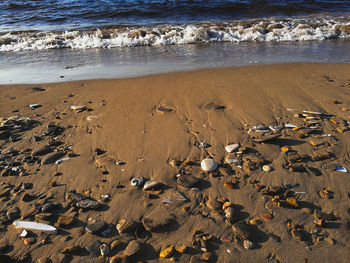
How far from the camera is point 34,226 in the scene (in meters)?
1.95

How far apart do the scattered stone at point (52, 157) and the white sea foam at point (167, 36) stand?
6.10m

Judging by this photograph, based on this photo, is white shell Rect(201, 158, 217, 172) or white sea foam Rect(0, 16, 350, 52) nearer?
white shell Rect(201, 158, 217, 172)

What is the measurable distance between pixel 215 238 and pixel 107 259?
775 millimetres

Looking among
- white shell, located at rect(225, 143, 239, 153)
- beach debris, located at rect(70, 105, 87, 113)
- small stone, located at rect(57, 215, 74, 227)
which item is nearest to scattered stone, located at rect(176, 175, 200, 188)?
white shell, located at rect(225, 143, 239, 153)

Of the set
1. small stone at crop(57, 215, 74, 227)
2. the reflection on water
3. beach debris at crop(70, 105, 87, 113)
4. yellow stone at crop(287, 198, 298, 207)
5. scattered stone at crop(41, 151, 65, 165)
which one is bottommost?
small stone at crop(57, 215, 74, 227)

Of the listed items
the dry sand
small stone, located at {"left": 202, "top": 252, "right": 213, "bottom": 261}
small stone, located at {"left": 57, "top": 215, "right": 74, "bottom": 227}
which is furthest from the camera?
small stone, located at {"left": 57, "top": 215, "right": 74, "bottom": 227}

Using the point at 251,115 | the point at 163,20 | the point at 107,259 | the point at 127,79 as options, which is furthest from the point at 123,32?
the point at 107,259

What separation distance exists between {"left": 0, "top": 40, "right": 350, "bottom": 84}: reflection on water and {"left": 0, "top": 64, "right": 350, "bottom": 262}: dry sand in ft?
3.89

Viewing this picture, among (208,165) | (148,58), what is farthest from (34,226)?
(148,58)

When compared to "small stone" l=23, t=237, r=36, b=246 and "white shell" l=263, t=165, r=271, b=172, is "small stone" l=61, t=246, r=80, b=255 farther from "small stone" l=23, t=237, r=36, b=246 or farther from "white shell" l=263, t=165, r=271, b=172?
"white shell" l=263, t=165, r=271, b=172

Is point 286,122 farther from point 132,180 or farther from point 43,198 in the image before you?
point 43,198

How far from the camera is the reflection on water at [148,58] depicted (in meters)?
5.46

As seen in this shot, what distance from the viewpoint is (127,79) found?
4934 mm

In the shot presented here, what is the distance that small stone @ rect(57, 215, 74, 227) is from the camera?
196 centimetres
